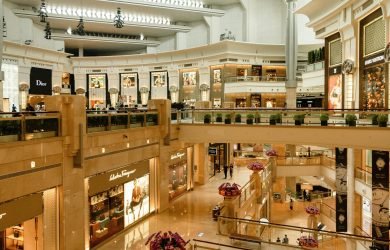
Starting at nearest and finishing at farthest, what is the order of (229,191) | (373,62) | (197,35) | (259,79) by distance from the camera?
(229,191)
(373,62)
(259,79)
(197,35)

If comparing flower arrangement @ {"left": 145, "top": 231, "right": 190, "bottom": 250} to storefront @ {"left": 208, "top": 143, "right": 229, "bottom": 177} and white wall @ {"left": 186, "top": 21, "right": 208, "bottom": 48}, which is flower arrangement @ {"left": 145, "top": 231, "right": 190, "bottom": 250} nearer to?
storefront @ {"left": 208, "top": 143, "right": 229, "bottom": 177}

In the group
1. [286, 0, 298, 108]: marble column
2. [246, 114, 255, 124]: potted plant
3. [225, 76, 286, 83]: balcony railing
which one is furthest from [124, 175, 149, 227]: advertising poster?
[225, 76, 286, 83]: balcony railing

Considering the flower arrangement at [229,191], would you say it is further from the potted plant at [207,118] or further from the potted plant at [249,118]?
the potted plant at [207,118]

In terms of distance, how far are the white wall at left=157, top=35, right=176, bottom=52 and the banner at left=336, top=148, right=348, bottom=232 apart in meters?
19.0

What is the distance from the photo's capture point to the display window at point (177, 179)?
16.4 m

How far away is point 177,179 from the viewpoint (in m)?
17.0

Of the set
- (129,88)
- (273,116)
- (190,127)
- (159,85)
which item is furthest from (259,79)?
(129,88)

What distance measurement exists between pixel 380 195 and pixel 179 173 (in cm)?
822

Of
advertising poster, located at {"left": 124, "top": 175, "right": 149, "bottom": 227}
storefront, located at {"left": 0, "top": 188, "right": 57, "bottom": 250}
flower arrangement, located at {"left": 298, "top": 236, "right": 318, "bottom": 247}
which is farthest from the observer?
advertising poster, located at {"left": 124, "top": 175, "right": 149, "bottom": 227}

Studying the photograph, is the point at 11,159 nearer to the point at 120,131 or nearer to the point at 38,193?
the point at 38,193

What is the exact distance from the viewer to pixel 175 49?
31359 mm

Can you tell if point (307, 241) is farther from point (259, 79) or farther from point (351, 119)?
point (259, 79)

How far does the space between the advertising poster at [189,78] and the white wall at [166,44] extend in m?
3.27

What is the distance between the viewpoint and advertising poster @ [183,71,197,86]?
96.7 ft
